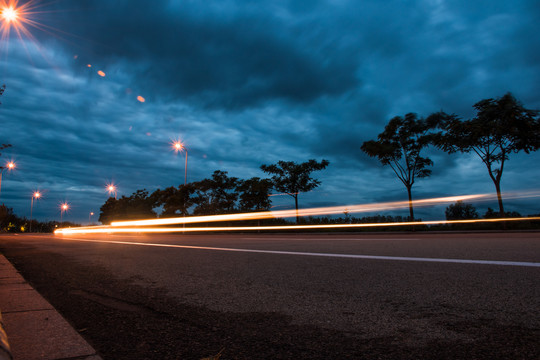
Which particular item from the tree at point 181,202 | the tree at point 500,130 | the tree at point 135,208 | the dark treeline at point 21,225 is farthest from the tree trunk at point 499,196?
the dark treeline at point 21,225

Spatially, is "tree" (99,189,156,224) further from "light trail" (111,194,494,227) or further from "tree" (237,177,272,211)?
"tree" (237,177,272,211)

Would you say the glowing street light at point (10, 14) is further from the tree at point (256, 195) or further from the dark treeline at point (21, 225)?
the dark treeline at point (21, 225)

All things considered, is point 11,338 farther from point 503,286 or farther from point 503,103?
point 503,103

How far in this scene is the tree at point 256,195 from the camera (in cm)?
3616

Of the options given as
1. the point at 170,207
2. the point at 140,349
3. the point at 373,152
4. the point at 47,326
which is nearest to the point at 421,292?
the point at 140,349

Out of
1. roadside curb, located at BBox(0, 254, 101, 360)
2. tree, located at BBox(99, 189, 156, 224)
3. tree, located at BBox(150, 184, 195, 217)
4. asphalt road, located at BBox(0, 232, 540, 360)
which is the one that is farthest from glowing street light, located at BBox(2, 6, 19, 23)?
tree, located at BBox(99, 189, 156, 224)

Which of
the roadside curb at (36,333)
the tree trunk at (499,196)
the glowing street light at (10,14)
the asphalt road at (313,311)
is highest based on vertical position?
the glowing street light at (10,14)

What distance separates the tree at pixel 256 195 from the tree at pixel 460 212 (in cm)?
1764

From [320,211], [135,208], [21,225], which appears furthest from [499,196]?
[21,225]

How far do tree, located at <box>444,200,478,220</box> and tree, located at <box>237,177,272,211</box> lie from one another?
17.6m

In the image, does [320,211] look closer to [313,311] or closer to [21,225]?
[313,311]

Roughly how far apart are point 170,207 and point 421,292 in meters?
45.6

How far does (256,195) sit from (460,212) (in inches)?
781

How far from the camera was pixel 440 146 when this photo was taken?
26312 mm
